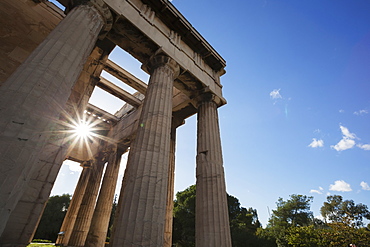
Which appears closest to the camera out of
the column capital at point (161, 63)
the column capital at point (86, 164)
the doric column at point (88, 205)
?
the column capital at point (161, 63)

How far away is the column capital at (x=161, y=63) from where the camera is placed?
9922mm

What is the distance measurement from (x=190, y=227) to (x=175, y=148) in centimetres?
2305

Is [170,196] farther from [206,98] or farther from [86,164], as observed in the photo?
[86,164]

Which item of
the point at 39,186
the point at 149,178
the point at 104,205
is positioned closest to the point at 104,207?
the point at 104,205

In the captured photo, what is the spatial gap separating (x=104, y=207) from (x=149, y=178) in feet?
39.8

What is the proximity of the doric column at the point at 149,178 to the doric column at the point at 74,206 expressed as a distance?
50.1ft

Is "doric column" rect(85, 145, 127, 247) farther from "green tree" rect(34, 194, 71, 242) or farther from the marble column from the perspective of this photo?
"green tree" rect(34, 194, 71, 242)

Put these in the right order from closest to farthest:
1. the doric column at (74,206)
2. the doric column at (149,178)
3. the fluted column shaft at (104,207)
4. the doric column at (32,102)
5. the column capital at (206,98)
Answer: the doric column at (32,102) < the doric column at (149,178) < the column capital at (206,98) < the fluted column shaft at (104,207) < the doric column at (74,206)

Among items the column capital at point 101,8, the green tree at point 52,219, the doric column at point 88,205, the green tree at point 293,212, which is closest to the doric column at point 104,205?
the doric column at point 88,205

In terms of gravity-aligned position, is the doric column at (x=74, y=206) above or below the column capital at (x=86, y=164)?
below

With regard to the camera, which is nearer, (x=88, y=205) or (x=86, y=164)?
(x=88, y=205)

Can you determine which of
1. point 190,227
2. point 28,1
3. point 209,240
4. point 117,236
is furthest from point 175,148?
point 190,227

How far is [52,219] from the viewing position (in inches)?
1518

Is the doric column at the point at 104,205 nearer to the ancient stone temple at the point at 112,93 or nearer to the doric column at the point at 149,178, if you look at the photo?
the ancient stone temple at the point at 112,93
